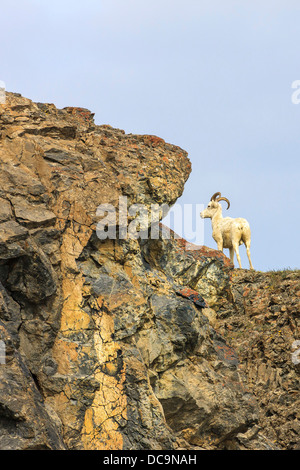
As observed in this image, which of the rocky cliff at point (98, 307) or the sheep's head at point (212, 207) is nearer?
the rocky cliff at point (98, 307)

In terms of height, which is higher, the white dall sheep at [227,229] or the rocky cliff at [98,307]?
→ the white dall sheep at [227,229]

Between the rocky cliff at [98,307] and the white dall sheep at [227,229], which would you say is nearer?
the rocky cliff at [98,307]

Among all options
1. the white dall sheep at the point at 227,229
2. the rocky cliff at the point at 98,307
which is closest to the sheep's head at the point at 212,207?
the white dall sheep at the point at 227,229

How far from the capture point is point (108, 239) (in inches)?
497

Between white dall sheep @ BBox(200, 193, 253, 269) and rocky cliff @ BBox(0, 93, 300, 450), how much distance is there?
33.7 feet

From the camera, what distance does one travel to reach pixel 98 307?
38.6 ft

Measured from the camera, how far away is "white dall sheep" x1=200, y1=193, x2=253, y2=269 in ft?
88.2

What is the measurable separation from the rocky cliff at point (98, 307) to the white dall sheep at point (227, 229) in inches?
405

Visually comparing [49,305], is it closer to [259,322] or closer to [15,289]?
[15,289]

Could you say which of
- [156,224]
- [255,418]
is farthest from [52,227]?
[255,418]

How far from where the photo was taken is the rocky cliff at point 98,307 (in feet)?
35.3

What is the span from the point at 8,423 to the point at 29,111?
6.87 metres

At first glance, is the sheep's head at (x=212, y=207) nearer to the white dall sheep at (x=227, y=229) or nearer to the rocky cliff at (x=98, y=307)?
the white dall sheep at (x=227, y=229)

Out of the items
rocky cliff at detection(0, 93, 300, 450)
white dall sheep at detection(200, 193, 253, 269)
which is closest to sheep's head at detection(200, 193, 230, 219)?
white dall sheep at detection(200, 193, 253, 269)
